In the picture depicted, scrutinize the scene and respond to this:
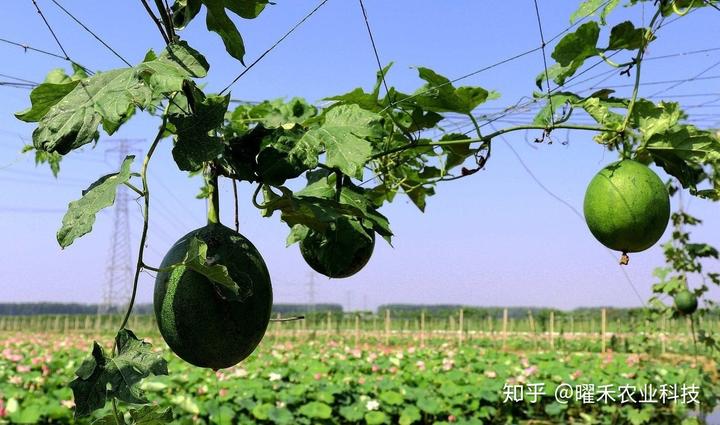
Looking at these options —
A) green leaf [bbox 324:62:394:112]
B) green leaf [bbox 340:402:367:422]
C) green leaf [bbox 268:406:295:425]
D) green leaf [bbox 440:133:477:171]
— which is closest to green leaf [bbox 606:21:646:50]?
green leaf [bbox 440:133:477:171]

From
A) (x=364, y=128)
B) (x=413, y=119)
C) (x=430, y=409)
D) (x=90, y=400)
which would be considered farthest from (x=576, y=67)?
(x=430, y=409)

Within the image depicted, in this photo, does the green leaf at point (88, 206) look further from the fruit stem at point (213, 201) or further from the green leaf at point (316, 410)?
the green leaf at point (316, 410)

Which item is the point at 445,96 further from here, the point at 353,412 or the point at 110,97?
the point at 353,412

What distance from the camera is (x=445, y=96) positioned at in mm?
1776

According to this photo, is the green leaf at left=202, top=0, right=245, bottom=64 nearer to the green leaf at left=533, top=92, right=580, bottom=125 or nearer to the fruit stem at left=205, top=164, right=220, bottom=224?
the fruit stem at left=205, top=164, right=220, bottom=224

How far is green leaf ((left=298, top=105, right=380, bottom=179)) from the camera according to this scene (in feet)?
4.21

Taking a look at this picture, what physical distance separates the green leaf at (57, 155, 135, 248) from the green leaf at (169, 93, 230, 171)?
0.26 feet

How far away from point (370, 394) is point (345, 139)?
786 centimetres

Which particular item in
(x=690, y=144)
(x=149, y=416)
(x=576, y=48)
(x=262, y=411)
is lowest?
(x=262, y=411)

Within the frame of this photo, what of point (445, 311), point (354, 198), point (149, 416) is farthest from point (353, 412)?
point (445, 311)

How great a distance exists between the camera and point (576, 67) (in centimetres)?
180

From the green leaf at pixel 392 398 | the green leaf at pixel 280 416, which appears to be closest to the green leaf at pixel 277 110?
the green leaf at pixel 280 416

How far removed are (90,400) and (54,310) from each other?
115 meters

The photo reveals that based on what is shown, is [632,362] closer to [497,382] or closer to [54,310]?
[497,382]
